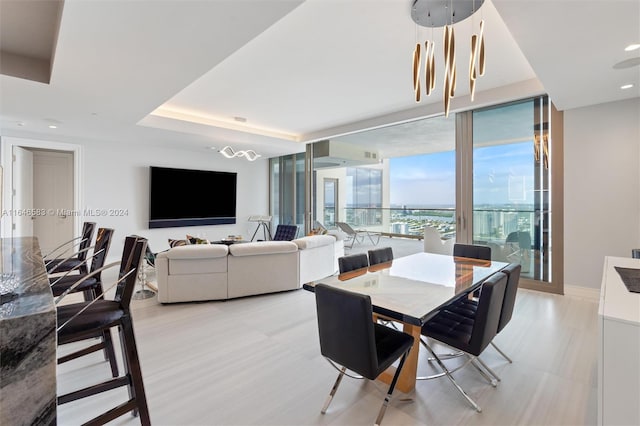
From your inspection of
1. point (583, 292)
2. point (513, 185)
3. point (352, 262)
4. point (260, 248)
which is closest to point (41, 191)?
point (260, 248)

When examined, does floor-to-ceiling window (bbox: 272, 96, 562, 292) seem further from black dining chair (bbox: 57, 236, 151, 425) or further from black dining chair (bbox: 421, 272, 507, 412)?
black dining chair (bbox: 57, 236, 151, 425)

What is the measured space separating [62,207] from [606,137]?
9.66m

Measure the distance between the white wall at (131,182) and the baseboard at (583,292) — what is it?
23.8ft

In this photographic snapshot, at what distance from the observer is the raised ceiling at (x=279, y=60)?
2086mm

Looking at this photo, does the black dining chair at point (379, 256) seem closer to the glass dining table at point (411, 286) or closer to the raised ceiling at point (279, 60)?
the glass dining table at point (411, 286)

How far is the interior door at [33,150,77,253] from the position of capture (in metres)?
6.39

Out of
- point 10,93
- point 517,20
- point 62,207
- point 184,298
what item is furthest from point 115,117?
point 517,20

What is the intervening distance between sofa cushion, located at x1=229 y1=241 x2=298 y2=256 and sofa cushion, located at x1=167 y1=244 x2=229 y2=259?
14cm

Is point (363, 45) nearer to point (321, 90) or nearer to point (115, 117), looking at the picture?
point (321, 90)

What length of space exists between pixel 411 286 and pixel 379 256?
3.16 ft

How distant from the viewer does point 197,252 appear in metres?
3.73

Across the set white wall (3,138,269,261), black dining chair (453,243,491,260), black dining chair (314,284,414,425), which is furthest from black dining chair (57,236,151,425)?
white wall (3,138,269,261)

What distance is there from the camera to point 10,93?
345 cm

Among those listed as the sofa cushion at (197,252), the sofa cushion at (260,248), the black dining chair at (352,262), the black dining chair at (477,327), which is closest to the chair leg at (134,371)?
the black dining chair at (352,262)
